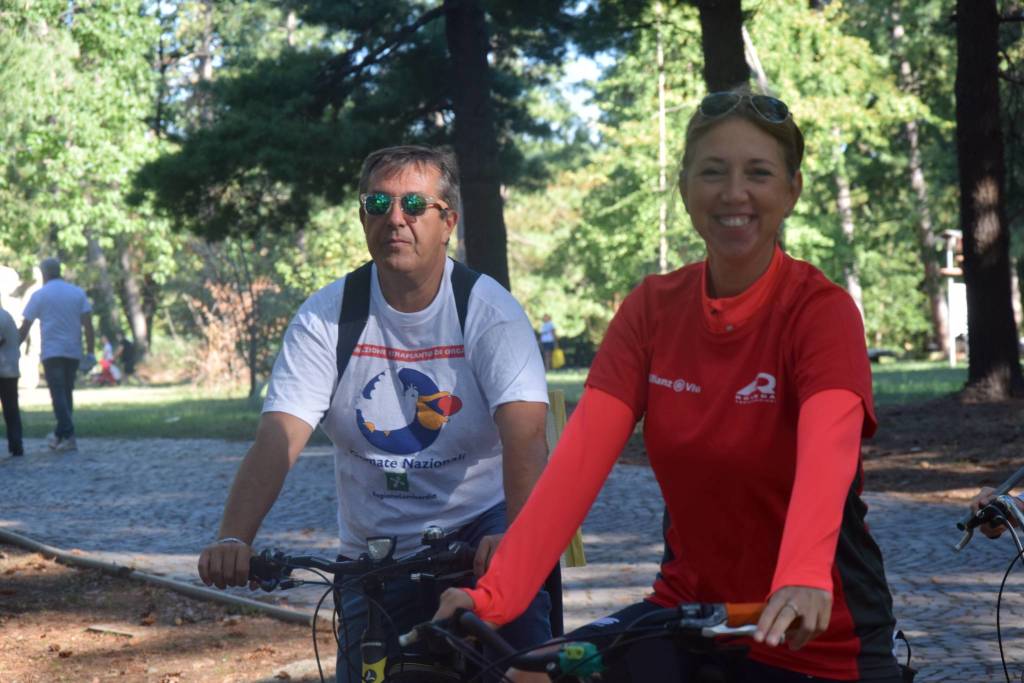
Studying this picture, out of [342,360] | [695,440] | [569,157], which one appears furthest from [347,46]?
[569,157]

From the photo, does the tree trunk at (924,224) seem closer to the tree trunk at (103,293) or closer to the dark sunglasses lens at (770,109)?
the tree trunk at (103,293)

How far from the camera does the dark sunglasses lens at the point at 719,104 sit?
8.72 ft

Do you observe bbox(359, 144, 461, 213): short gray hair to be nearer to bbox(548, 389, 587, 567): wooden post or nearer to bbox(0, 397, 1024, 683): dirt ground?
bbox(548, 389, 587, 567): wooden post

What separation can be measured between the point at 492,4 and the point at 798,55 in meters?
24.5

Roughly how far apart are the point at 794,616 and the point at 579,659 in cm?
30

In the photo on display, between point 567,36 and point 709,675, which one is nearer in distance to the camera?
Result: point 709,675

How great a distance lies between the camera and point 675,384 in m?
2.65

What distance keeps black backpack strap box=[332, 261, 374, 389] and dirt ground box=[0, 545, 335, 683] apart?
11.0 feet

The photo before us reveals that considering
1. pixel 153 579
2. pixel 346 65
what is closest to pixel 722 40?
pixel 346 65

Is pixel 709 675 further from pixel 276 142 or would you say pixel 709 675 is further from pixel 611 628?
pixel 276 142

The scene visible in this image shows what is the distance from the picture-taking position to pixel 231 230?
21562 millimetres

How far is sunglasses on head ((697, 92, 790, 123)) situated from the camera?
2.65 m

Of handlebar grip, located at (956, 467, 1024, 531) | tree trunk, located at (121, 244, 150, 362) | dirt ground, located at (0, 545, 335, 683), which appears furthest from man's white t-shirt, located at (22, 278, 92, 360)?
tree trunk, located at (121, 244, 150, 362)

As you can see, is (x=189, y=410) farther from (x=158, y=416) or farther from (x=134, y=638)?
(x=134, y=638)
